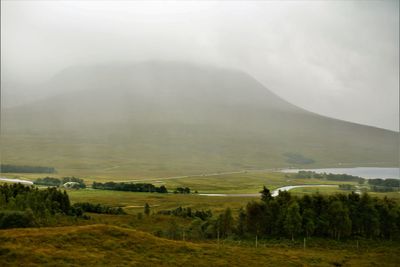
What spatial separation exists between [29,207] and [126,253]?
3436cm

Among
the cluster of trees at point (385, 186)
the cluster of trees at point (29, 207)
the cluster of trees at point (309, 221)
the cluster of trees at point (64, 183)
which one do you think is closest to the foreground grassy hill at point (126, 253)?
the cluster of trees at point (309, 221)

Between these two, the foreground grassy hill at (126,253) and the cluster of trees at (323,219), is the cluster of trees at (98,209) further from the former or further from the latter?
the foreground grassy hill at (126,253)

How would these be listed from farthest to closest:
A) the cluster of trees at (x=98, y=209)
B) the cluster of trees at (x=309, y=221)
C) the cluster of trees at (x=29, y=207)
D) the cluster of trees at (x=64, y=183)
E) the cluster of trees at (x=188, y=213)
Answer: the cluster of trees at (x=64, y=183), the cluster of trees at (x=98, y=209), the cluster of trees at (x=188, y=213), the cluster of trees at (x=309, y=221), the cluster of trees at (x=29, y=207)

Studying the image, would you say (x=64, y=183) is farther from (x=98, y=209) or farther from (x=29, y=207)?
(x=29, y=207)

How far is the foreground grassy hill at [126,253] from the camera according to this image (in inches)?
1651

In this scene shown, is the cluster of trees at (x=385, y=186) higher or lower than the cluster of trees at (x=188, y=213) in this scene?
higher

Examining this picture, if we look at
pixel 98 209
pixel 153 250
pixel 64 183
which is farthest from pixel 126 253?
pixel 64 183

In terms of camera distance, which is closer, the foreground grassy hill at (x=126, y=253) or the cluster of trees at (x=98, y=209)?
the foreground grassy hill at (x=126, y=253)

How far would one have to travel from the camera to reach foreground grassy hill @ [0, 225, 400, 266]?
41.9 metres

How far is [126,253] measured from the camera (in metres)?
46.1

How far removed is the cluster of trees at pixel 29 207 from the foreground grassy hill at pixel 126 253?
39.3 feet

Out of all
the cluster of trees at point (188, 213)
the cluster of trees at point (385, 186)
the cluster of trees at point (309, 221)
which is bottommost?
the cluster of trees at point (188, 213)

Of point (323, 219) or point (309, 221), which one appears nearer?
point (309, 221)

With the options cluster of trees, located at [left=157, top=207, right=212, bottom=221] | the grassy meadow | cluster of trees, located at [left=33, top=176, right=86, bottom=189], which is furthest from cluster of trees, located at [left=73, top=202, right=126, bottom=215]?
cluster of trees, located at [left=33, top=176, right=86, bottom=189]
